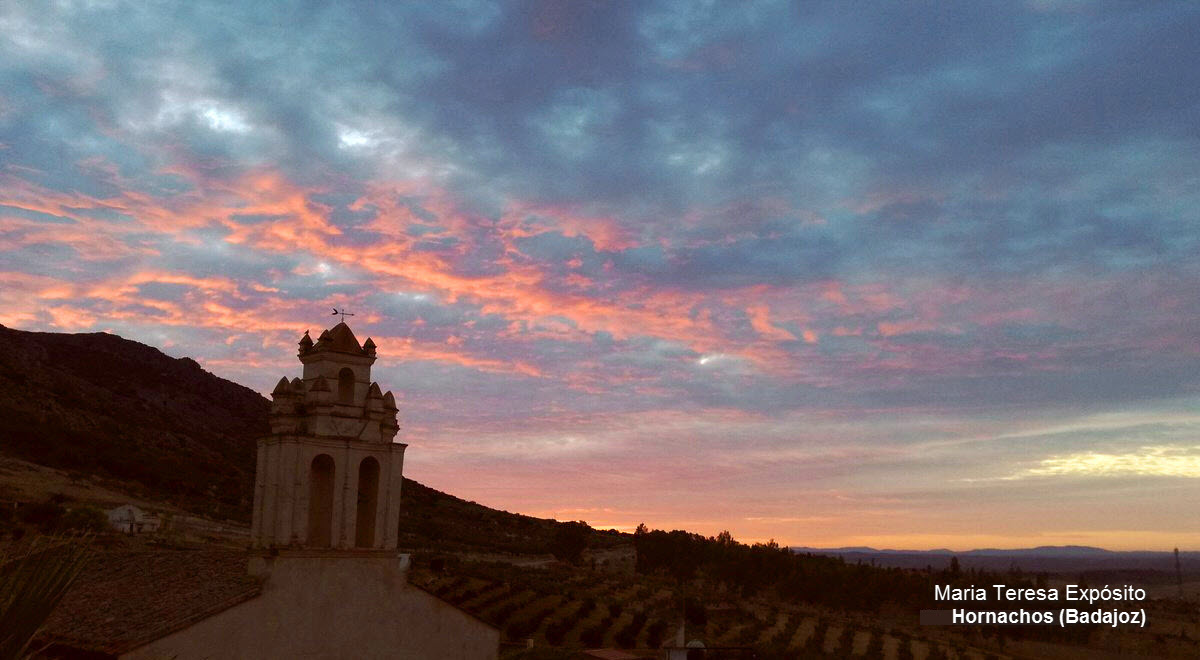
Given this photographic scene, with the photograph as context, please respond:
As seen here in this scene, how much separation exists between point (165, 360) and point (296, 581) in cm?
15393

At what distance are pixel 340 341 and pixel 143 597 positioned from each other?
276 inches

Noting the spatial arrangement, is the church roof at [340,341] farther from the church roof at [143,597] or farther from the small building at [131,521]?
the small building at [131,521]

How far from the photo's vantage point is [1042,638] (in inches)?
2719

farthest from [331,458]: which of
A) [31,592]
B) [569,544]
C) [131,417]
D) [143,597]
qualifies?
[131,417]

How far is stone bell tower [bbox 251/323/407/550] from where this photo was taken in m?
21.1

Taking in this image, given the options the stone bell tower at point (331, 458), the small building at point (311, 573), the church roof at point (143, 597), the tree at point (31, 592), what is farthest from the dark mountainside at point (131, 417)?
the tree at point (31, 592)

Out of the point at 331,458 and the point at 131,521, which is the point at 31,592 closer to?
the point at 331,458

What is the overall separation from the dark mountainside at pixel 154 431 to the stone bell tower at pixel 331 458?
190 feet

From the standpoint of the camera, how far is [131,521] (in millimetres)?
51062

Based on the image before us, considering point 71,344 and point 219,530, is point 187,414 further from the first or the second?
point 219,530

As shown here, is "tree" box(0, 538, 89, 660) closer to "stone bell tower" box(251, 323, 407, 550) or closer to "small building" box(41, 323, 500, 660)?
"small building" box(41, 323, 500, 660)

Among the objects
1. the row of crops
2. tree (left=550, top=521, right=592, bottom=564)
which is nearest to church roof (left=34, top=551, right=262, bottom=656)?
the row of crops

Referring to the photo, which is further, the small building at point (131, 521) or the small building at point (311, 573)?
the small building at point (131, 521)

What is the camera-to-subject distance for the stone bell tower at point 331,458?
21.1 metres
